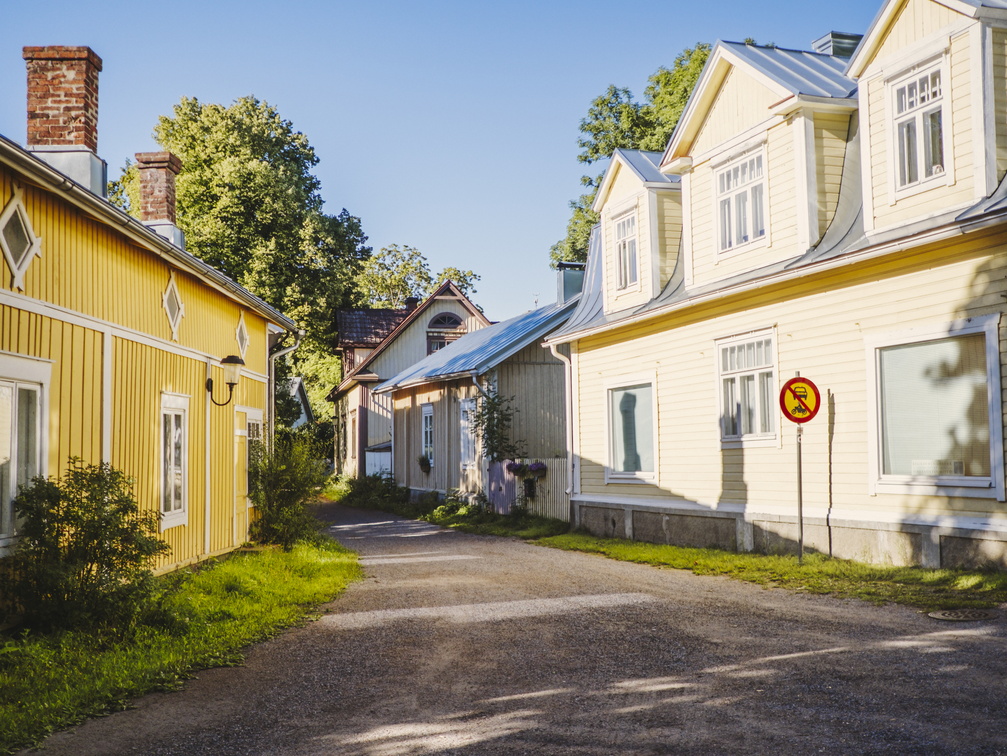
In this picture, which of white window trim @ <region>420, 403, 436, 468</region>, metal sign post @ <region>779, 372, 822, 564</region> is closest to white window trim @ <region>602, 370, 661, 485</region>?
metal sign post @ <region>779, 372, 822, 564</region>

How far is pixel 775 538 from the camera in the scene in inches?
526

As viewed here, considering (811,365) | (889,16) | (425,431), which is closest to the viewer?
(889,16)

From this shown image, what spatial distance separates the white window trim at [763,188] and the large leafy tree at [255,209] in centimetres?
→ 2451

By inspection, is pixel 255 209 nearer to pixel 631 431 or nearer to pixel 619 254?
pixel 619 254

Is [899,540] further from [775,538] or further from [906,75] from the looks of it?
[906,75]

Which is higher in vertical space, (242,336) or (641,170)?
(641,170)

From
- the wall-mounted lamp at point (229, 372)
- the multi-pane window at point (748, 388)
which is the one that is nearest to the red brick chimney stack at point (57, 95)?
the wall-mounted lamp at point (229, 372)

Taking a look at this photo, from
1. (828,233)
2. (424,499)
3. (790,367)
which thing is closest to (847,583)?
(790,367)

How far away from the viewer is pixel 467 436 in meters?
26.4

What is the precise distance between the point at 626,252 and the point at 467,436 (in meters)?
9.76

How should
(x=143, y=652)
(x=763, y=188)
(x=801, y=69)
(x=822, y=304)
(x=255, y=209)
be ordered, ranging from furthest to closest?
(x=255, y=209), (x=801, y=69), (x=763, y=188), (x=822, y=304), (x=143, y=652)

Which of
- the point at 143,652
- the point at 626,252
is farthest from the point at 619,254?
the point at 143,652

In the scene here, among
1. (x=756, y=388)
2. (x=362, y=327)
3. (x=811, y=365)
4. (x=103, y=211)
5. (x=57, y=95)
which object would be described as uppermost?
(x=362, y=327)

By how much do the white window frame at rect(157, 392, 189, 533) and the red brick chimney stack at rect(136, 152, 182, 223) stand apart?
14.1 ft
